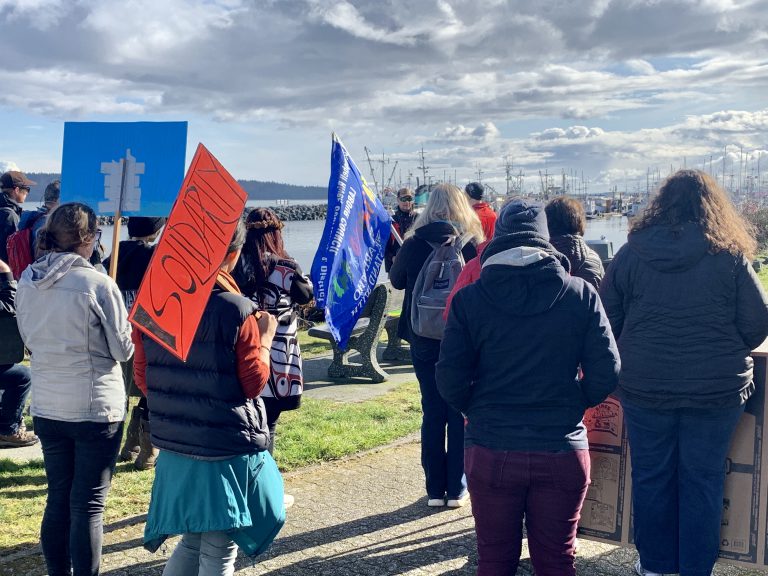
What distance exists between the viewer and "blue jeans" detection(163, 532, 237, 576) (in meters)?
2.92

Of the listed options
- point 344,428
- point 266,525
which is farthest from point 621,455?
point 344,428

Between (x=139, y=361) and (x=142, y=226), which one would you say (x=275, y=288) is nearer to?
(x=139, y=361)

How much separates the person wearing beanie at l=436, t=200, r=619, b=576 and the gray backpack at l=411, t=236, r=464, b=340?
1478mm

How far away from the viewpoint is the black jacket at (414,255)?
4.48 meters

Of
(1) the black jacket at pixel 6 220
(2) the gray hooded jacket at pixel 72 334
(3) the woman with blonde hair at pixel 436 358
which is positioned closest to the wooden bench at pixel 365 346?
(1) the black jacket at pixel 6 220

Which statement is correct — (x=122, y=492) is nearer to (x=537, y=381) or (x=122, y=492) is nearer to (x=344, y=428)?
(x=344, y=428)

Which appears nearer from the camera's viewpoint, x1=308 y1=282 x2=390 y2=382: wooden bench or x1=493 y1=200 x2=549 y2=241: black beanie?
x1=493 y1=200 x2=549 y2=241: black beanie

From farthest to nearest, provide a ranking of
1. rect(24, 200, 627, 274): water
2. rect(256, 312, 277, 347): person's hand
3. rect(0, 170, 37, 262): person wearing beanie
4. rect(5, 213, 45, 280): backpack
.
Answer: rect(24, 200, 627, 274): water < rect(0, 170, 37, 262): person wearing beanie < rect(5, 213, 45, 280): backpack < rect(256, 312, 277, 347): person's hand

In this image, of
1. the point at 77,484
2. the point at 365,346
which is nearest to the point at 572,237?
the point at 77,484

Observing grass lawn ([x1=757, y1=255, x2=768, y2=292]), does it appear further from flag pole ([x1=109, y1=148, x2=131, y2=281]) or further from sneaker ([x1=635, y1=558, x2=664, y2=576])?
flag pole ([x1=109, y1=148, x2=131, y2=281])

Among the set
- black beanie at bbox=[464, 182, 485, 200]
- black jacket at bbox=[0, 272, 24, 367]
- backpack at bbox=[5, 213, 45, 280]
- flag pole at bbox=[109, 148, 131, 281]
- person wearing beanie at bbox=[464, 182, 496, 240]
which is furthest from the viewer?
black beanie at bbox=[464, 182, 485, 200]

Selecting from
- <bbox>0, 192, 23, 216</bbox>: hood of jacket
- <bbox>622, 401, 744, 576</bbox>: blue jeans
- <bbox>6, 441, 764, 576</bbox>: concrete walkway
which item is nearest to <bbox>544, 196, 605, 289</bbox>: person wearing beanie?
<bbox>622, 401, 744, 576</bbox>: blue jeans

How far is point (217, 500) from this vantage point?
2848mm

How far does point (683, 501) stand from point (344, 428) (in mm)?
3076
